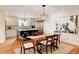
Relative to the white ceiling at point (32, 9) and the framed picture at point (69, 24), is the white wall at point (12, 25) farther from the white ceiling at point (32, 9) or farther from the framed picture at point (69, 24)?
the framed picture at point (69, 24)

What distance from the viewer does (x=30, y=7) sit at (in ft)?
5.57

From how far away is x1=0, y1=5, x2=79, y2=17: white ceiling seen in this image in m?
1.65

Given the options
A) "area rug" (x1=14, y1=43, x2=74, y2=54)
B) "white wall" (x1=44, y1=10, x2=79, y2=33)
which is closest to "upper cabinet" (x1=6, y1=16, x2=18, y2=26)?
"area rug" (x1=14, y1=43, x2=74, y2=54)

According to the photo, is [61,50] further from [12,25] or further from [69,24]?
[12,25]

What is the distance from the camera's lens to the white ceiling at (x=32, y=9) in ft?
5.41

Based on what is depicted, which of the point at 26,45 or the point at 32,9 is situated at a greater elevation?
the point at 32,9

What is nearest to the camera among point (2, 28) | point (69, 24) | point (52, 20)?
point (2, 28)

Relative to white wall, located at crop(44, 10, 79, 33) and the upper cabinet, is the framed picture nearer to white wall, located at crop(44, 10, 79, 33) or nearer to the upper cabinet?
white wall, located at crop(44, 10, 79, 33)

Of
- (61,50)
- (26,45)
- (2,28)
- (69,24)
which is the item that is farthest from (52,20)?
(2,28)

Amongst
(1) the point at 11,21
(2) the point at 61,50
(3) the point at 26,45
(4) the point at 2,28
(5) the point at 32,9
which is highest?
(5) the point at 32,9

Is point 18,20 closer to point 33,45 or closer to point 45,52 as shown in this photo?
point 33,45

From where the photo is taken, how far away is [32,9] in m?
1.77

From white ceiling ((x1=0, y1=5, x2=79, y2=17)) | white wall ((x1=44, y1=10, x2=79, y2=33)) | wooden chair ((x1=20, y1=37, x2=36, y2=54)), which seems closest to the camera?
white ceiling ((x1=0, y1=5, x2=79, y2=17))

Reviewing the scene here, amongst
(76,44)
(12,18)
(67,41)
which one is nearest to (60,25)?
(67,41)
